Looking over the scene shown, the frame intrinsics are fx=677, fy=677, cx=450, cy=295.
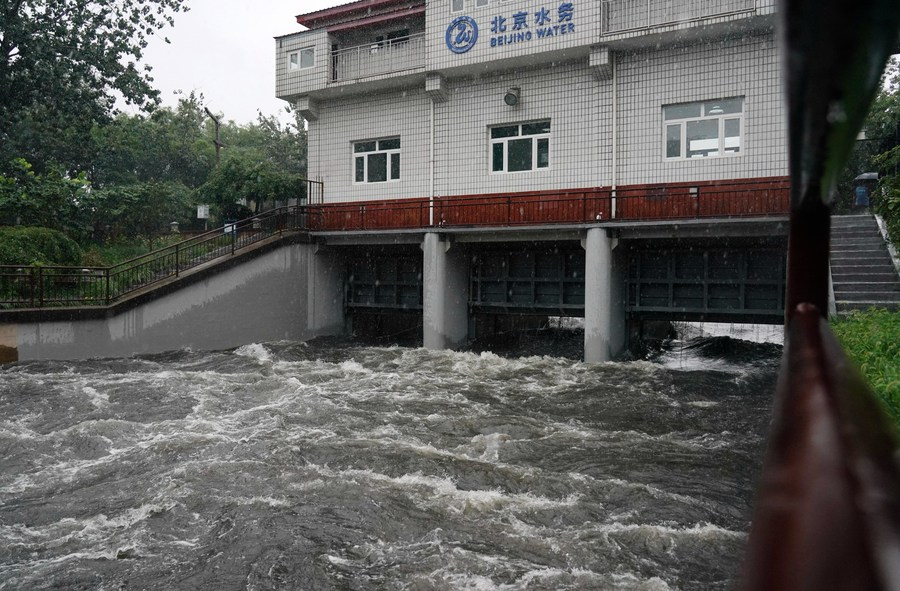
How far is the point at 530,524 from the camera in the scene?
21.5 feet

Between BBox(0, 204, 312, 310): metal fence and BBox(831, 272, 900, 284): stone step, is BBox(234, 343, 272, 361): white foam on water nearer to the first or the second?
BBox(0, 204, 312, 310): metal fence

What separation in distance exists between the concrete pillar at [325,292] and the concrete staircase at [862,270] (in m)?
14.3

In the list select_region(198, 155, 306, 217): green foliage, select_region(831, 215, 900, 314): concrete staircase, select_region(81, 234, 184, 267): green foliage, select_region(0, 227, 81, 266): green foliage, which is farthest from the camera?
select_region(198, 155, 306, 217): green foliage

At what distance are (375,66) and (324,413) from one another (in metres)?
13.7

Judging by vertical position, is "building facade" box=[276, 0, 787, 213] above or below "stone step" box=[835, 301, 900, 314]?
above

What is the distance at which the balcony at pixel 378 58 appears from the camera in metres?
20.8

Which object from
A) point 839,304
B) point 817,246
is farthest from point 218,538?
point 839,304

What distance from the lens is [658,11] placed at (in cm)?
1705

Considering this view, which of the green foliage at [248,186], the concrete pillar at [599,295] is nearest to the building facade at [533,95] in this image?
the green foliage at [248,186]

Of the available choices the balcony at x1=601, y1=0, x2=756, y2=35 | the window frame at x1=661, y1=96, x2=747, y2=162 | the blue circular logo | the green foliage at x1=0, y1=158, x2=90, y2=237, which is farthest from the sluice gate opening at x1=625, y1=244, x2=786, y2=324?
the green foliage at x1=0, y1=158, x2=90, y2=237

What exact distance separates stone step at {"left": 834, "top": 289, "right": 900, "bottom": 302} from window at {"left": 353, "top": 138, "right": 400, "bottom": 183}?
13.0m

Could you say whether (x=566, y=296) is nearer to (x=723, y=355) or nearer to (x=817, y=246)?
(x=723, y=355)

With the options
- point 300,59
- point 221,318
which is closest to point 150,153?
point 300,59

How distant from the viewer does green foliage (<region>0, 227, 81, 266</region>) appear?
59.4 feet
